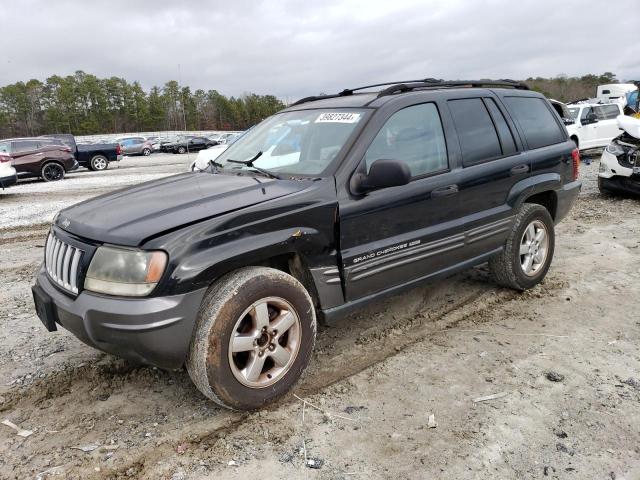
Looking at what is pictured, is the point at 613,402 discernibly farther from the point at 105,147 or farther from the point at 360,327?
the point at 105,147

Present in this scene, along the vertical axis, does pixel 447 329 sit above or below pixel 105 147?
below

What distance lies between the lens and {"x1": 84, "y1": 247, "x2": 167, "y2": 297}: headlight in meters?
2.46

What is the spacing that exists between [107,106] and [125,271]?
95976mm

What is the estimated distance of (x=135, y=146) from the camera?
38000 mm

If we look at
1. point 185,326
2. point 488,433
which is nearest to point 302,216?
point 185,326

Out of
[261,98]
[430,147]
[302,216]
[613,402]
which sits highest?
[261,98]

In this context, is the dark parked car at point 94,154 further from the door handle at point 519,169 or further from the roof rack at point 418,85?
the door handle at point 519,169

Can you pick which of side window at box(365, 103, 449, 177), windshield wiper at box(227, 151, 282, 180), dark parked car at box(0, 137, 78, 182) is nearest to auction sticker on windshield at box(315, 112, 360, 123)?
side window at box(365, 103, 449, 177)

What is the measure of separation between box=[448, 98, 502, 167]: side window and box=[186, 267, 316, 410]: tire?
1.82 meters

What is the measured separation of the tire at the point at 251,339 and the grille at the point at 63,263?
727mm

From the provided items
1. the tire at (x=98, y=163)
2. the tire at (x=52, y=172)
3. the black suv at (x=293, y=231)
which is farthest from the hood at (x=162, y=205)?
the tire at (x=98, y=163)

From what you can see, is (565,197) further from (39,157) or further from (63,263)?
(39,157)

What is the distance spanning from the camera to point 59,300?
108 inches

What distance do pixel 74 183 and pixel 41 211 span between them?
6070mm
